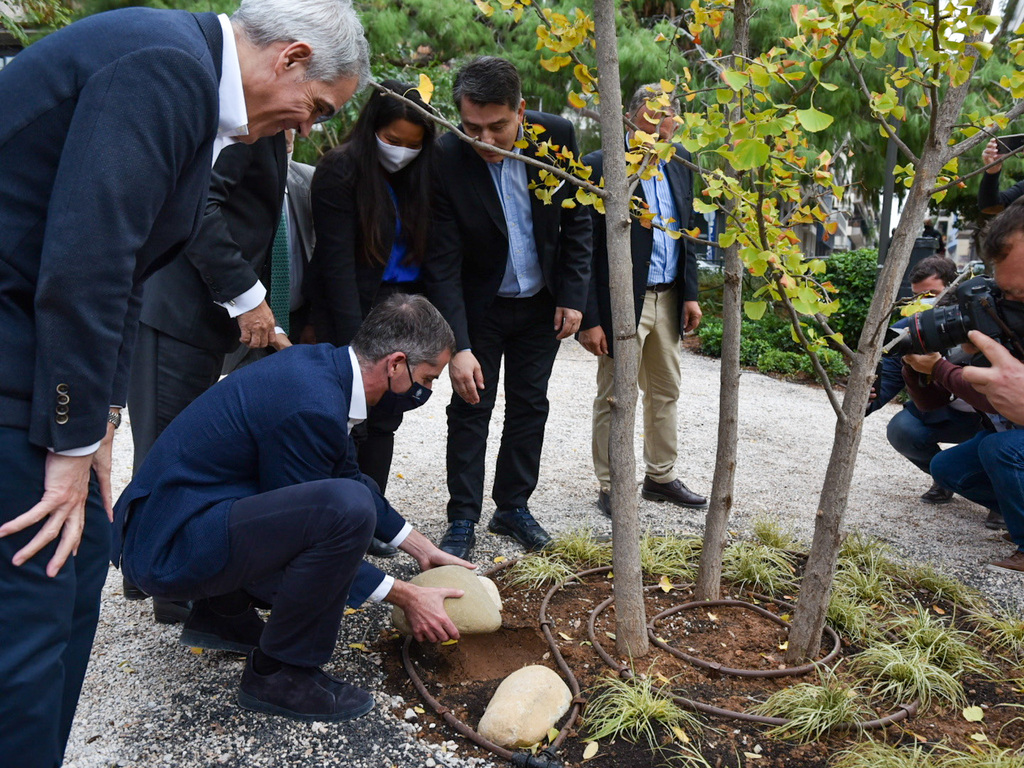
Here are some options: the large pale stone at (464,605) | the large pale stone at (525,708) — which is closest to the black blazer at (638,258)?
the large pale stone at (464,605)

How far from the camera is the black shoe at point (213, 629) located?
265 cm

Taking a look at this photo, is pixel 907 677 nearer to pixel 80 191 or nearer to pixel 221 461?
pixel 221 461

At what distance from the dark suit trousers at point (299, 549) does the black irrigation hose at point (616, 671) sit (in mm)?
461

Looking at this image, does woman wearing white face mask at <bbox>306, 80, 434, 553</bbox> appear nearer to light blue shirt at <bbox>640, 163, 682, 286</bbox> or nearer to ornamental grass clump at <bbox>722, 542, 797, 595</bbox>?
light blue shirt at <bbox>640, 163, 682, 286</bbox>

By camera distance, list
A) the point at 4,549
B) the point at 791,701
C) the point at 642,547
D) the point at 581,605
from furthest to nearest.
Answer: the point at 642,547 < the point at 581,605 < the point at 791,701 < the point at 4,549

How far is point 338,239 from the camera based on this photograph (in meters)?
3.25

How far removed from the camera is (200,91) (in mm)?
1455

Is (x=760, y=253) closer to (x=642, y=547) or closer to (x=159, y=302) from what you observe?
(x=642, y=547)

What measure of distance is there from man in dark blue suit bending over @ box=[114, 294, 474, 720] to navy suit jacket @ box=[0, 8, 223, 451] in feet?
2.86

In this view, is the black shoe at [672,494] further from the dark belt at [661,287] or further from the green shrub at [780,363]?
the green shrub at [780,363]

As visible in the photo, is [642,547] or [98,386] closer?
[98,386]

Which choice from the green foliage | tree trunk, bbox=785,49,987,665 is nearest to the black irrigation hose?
tree trunk, bbox=785,49,987,665

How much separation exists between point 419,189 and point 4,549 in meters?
2.21

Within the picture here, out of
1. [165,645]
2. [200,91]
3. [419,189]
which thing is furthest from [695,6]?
[165,645]
